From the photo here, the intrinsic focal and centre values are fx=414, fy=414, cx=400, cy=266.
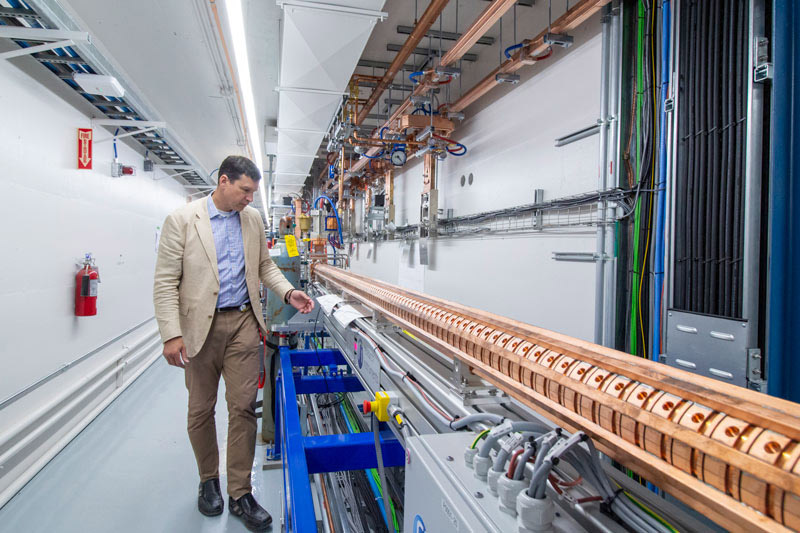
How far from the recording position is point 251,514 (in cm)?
175

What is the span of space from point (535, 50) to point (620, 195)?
3.10 feet

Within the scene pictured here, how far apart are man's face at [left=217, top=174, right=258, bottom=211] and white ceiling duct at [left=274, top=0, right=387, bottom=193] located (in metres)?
0.90

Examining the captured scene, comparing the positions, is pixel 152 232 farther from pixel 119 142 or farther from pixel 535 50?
pixel 535 50

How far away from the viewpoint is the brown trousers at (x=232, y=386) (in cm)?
174

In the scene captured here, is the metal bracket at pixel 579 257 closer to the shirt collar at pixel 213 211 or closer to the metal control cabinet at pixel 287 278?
the metal control cabinet at pixel 287 278

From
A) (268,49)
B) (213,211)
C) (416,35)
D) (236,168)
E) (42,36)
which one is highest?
(268,49)

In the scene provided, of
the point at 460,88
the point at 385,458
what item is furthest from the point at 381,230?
the point at 385,458

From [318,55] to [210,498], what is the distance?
2380 millimetres

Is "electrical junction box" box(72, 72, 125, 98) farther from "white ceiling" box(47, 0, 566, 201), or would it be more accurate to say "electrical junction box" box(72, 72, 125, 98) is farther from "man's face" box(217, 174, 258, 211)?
"man's face" box(217, 174, 258, 211)

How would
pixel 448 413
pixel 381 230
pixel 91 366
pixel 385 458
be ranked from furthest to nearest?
pixel 381 230, pixel 91 366, pixel 385 458, pixel 448 413

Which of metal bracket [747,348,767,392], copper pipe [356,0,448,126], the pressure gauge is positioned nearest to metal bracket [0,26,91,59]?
copper pipe [356,0,448,126]

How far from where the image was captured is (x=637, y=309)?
1898 mm

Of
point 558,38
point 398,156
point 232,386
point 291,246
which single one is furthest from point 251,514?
point 398,156

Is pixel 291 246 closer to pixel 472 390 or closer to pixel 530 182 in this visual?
pixel 530 182
